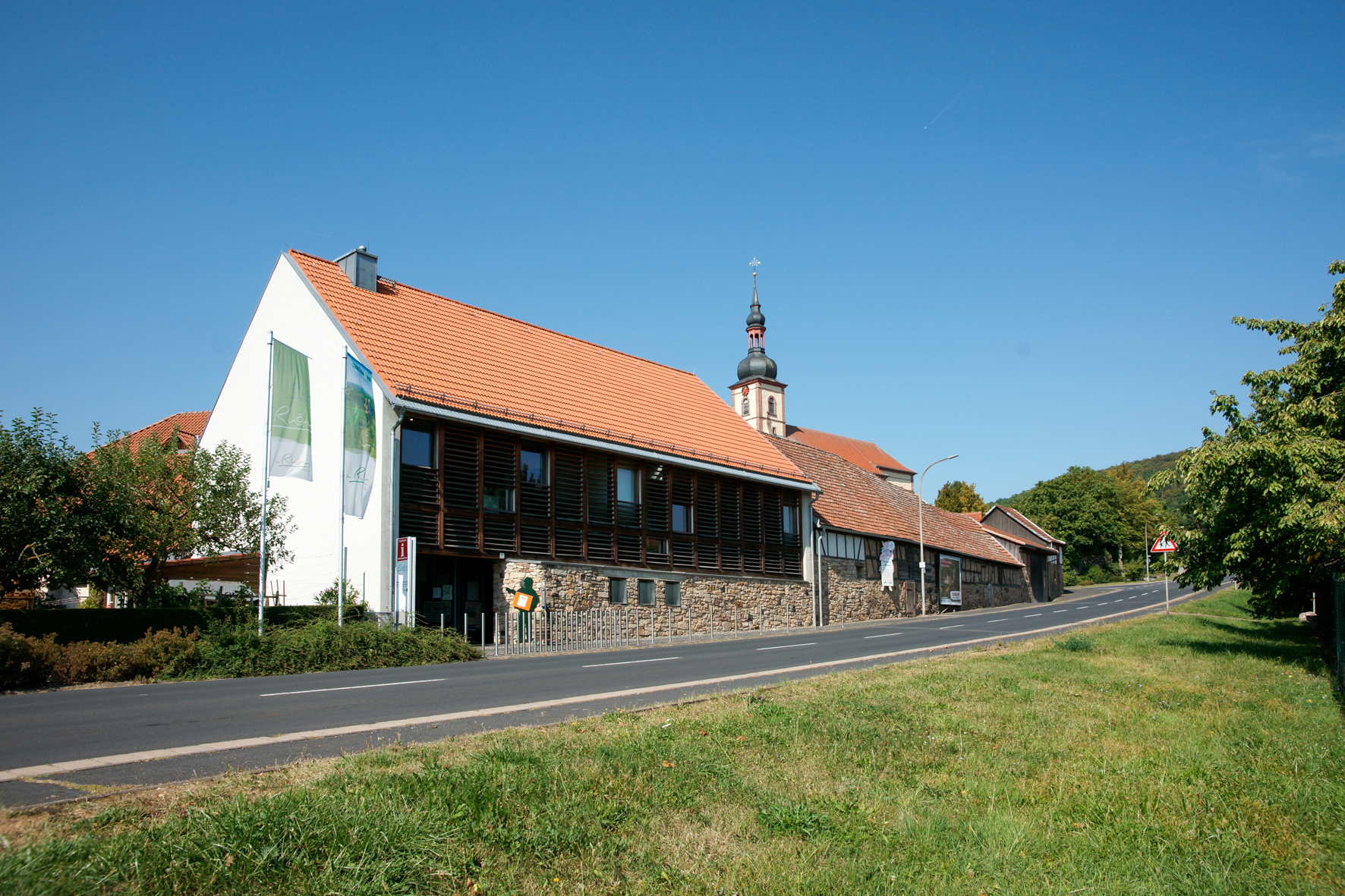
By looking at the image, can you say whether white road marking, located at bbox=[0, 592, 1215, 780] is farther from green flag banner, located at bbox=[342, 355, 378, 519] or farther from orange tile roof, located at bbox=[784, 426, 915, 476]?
orange tile roof, located at bbox=[784, 426, 915, 476]

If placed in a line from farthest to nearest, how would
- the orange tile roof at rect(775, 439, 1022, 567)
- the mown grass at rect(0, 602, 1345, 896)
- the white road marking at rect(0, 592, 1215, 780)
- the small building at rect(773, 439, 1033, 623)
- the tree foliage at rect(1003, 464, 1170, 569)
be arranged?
the tree foliage at rect(1003, 464, 1170, 569) → the orange tile roof at rect(775, 439, 1022, 567) → the small building at rect(773, 439, 1033, 623) → the white road marking at rect(0, 592, 1215, 780) → the mown grass at rect(0, 602, 1345, 896)

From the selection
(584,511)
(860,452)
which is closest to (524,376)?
(584,511)

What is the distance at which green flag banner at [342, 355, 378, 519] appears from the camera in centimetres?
2247

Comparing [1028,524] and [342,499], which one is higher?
[342,499]

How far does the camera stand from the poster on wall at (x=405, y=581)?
831 inches

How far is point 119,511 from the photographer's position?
747 inches

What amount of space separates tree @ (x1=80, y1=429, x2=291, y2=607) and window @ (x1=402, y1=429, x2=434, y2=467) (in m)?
4.33

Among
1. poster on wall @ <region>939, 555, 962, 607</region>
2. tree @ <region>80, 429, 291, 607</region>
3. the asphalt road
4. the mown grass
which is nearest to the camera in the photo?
the mown grass

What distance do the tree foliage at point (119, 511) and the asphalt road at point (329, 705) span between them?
585cm

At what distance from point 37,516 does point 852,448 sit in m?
85.8

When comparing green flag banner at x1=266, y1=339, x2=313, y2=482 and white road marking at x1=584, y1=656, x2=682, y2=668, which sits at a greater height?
green flag banner at x1=266, y1=339, x2=313, y2=482

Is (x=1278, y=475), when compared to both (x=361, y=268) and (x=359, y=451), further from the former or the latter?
(x=361, y=268)

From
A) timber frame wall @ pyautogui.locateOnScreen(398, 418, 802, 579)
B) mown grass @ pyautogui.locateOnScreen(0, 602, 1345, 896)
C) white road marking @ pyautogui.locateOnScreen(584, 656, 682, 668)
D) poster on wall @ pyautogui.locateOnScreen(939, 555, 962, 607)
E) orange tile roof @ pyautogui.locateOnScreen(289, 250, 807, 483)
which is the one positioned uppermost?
orange tile roof @ pyautogui.locateOnScreen(289, 250, 807, 483)

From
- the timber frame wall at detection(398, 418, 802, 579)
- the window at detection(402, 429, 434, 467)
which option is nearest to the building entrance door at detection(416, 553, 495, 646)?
the timber frame wall at detection(398, 418, 802, 579)
